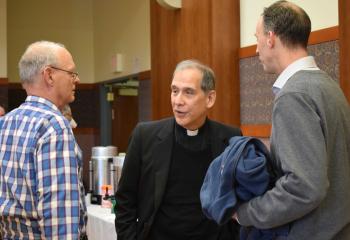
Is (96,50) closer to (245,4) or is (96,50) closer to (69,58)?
(245,4)

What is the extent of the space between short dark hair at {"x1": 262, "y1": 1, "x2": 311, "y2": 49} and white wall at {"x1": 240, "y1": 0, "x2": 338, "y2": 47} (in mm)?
1227

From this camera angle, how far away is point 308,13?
9.46ft

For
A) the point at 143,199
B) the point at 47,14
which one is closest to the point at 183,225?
the point at 143,199

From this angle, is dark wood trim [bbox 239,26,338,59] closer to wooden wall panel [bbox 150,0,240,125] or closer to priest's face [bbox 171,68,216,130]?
wooden wall panel [bbox 150,0,240,125]

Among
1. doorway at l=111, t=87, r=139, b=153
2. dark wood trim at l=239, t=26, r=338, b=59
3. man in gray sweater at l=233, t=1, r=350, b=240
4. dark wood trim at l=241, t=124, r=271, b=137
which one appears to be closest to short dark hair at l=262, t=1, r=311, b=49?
man in gray sweater at l=233, t=1, r=350, b=240

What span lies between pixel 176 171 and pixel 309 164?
32.4 inches

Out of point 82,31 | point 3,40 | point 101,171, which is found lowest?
point 101,171

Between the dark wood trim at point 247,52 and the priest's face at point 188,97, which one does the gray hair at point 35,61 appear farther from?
the dark wood trim at point 247,52

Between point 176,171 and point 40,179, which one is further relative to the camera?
point 176,171

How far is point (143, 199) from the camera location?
2115 millimetres

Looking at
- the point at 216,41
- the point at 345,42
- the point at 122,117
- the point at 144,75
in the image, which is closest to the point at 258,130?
the point at 216,41

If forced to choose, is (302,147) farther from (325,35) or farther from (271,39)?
(325,35)

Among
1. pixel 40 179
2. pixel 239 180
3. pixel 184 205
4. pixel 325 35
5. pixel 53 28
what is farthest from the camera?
pixel 53 28

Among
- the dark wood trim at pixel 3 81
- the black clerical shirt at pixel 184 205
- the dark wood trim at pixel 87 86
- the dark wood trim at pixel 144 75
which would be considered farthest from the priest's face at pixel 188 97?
the dark wood trim at pixel 87 86
